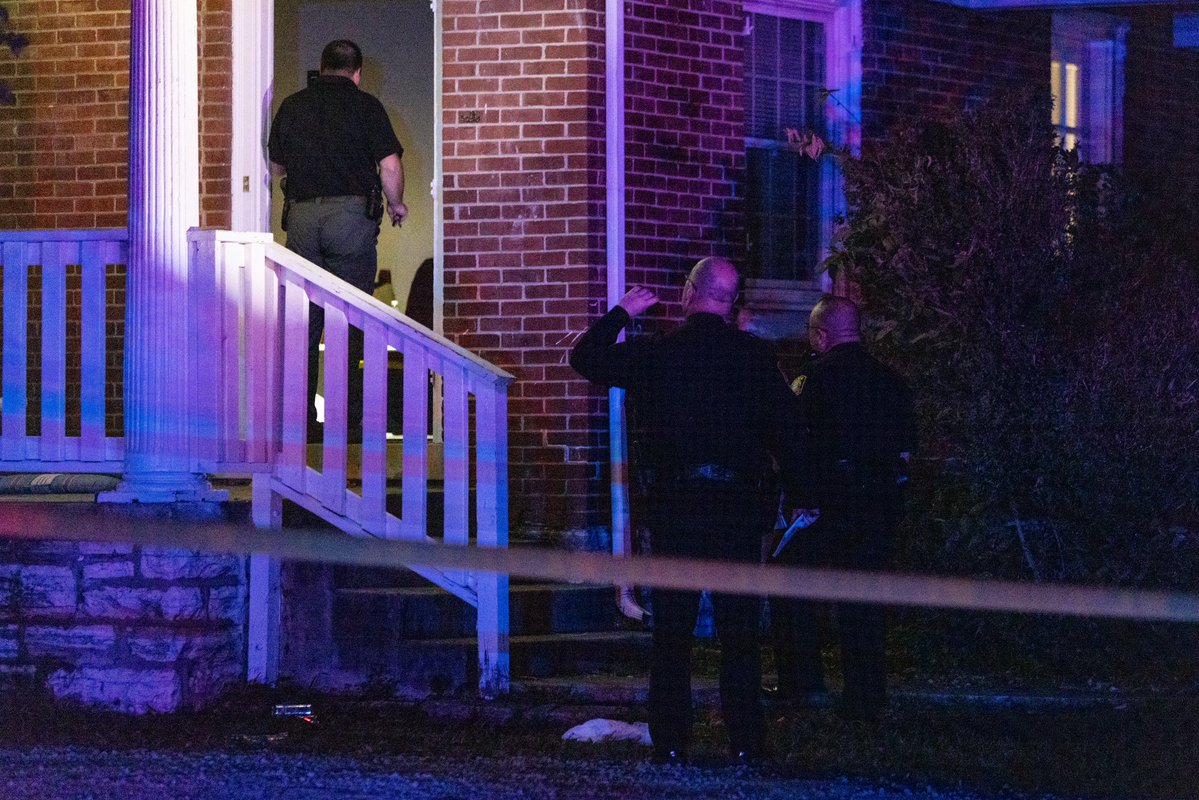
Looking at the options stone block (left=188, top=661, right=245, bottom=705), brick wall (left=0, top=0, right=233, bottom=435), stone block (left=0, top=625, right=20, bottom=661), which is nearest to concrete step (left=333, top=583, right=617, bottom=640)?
stone block (left=188, top=661, right=245, bottom=705)

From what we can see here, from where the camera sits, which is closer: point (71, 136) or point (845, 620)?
point (845, 620)

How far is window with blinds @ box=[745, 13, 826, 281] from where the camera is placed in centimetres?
905

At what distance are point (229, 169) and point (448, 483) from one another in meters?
2.61

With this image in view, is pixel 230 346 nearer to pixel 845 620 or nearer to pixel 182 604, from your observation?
pixel 182 604

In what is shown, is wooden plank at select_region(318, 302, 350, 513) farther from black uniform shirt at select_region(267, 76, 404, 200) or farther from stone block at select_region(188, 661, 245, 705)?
black uniform shirt at select_region(267, 76, 404, 200)

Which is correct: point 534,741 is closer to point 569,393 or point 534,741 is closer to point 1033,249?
point 569,393

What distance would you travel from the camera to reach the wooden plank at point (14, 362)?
680cm

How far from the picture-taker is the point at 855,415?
641cm

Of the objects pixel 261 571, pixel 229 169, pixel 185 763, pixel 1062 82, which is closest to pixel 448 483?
pixel 261 571

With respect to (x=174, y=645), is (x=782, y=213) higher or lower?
higher

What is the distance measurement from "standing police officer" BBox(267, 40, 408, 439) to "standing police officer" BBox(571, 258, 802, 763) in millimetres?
2447

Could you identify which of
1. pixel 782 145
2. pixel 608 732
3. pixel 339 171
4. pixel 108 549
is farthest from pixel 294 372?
pixel 782 145

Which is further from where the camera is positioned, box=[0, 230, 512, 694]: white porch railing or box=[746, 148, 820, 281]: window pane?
box=[746, 148, 820, 281]: window pane

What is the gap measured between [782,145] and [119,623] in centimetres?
481
